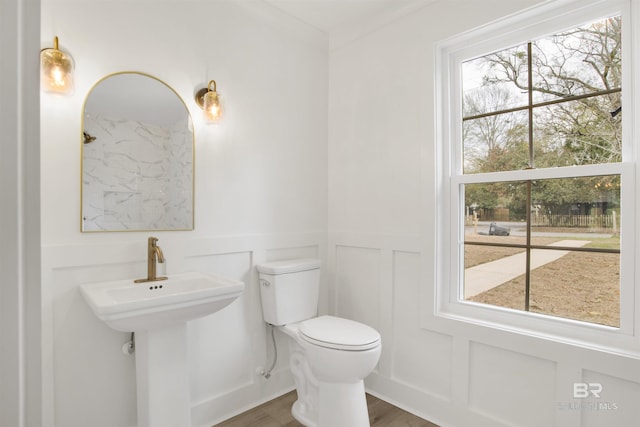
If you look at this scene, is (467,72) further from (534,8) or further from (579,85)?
(579,85)

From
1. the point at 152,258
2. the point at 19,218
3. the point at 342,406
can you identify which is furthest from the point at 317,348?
the point at 19,218

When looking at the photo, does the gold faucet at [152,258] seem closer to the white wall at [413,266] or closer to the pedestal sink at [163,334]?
the pedestal sink at [163,334]

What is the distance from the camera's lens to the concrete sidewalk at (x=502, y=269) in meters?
1.72

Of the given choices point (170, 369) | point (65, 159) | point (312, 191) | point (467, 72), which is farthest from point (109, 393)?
point (467, 72)

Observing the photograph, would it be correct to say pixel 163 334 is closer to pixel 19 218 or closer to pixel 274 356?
pixel 274 356

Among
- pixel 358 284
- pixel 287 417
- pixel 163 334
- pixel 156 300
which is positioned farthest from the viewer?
pixel 358 284

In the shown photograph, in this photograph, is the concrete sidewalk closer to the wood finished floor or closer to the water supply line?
the wood finished floor

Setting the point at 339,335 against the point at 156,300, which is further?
the point at 339,335

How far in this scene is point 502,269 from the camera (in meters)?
1.90

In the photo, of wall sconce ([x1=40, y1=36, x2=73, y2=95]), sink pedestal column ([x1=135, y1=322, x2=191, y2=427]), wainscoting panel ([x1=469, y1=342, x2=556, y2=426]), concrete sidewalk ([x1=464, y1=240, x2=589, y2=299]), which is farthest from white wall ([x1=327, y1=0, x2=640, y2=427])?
wall sconce ([x1=40, y1=36, x2=73, y2=95])

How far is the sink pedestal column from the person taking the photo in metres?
1.51

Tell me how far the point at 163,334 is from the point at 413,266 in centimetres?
140

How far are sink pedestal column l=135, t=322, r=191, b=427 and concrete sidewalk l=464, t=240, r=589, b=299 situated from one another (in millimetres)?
1553

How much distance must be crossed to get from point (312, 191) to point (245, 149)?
603 millimetres
